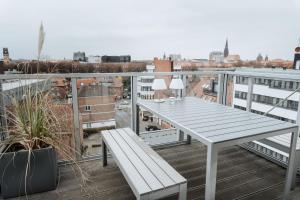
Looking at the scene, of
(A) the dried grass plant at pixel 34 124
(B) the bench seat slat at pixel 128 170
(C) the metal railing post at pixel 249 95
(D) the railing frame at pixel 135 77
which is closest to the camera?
(B) the bench seat slat at pixel 128 170

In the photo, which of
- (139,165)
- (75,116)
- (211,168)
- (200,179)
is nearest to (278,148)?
(200,179)

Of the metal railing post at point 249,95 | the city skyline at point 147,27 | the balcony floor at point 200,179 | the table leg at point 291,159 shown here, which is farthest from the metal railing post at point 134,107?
the table leg at point 291,159

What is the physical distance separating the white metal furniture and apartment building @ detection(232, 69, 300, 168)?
23.8 inches

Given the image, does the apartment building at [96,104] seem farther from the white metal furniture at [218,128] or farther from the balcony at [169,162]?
the white metal furniture at [218,128]

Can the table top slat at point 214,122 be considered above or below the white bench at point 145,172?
above

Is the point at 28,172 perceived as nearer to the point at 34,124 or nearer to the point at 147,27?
the point at 34,124

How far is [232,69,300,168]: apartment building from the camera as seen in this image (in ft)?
9.43

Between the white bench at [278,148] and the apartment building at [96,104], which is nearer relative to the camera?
the white bench at [278,148]

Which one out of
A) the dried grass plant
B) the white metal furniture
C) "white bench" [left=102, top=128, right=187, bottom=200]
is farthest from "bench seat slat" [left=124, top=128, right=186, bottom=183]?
the dried grass plant

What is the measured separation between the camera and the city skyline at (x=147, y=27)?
3043 millimetres

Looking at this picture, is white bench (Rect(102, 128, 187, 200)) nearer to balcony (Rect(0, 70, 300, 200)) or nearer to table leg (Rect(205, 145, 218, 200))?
table leg (Rect(205, 145, 218, 200))

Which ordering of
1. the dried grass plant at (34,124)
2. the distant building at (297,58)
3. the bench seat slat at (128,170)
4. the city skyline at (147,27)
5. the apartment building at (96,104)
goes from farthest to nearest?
the distant building at (297,58), the city skyline at (147,27), the apartment building at (96,104), the dried grass plant at (34,124), the bench seat slat at (128,170)

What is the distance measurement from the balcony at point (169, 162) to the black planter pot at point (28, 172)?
13 cm

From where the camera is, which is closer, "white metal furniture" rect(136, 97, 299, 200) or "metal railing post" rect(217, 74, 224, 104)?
"white metal furniture" rect(136, 97, 299, 200)
